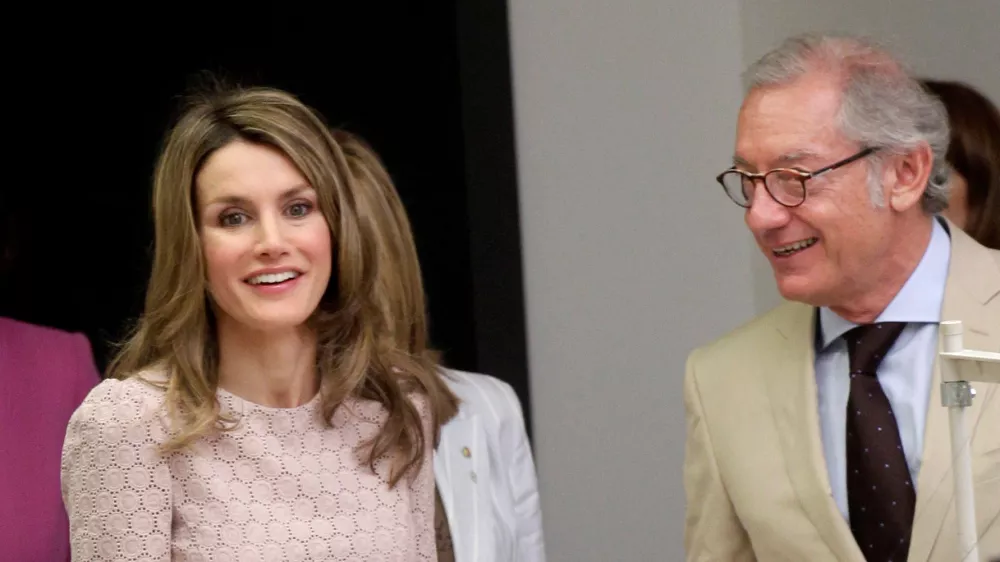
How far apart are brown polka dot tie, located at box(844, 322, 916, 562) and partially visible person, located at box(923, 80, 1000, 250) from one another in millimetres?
690

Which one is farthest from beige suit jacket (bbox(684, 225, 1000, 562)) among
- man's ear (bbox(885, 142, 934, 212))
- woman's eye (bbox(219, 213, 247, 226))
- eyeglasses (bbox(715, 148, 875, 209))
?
woman's eye (bbox(219, 213, 247, 226))

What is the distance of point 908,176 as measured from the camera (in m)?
2.56

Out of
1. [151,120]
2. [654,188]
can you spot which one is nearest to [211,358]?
[151,120]

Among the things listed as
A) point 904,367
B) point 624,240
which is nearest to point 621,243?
point 624,240

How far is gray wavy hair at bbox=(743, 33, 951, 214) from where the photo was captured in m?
2.53

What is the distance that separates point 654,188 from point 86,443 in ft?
6.82

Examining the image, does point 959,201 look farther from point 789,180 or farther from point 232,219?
point 232,219

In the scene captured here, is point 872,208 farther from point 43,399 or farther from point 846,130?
point 43,399

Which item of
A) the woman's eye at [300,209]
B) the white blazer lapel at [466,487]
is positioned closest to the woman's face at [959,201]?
the white blazer lapel at [466,487]

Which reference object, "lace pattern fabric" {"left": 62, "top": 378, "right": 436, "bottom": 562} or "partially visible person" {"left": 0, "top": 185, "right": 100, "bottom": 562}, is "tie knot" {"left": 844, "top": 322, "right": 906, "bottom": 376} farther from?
"partially visible person" {"left": 0, "top": 185, "right": 100, "bottom": 562}

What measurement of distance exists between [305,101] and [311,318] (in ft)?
4.60

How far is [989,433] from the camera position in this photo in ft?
7.73

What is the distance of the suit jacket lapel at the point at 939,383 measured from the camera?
7.69ft

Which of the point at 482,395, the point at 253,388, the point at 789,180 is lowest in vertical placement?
the point at 482,395
